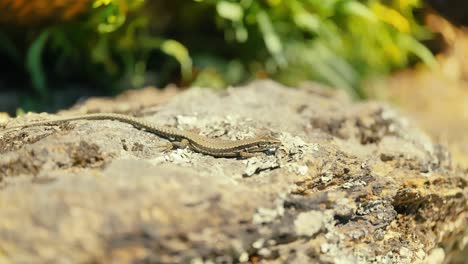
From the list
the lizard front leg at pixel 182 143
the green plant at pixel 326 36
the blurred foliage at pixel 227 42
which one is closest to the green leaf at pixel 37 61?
the blurred foliage at pixel 227 42

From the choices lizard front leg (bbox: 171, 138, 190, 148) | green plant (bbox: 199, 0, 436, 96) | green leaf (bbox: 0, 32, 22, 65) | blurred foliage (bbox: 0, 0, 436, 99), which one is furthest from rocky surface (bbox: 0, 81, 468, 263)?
green leaf (bbox: 0, 32, 22, 65)

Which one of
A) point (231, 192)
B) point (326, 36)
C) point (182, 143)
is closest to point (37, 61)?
point (182, 143)

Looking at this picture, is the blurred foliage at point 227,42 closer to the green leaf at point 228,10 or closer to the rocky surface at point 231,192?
the green leaf at point 228,10

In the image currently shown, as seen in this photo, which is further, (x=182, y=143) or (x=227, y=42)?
(x=227, y=42)

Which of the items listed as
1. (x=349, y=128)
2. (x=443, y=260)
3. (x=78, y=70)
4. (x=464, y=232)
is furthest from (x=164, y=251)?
(x=78, y=70)

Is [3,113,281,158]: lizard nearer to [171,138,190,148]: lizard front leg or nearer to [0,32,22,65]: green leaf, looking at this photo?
[171,138,190,148]: lizard front leg

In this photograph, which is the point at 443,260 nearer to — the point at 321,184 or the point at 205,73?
the point at 321,184

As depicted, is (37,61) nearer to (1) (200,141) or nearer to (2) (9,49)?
(2) (9,49)
